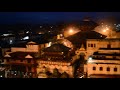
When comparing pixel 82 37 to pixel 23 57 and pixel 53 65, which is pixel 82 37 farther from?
pixel 23 57

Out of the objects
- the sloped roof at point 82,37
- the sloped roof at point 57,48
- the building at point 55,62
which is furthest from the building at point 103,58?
the sloped roof at point 57,48

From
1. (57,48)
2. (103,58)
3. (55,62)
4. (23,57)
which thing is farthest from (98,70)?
(23,57)

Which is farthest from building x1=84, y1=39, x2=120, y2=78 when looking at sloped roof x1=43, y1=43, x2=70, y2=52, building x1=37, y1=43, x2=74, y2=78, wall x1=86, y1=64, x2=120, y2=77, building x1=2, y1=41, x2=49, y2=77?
building x1=2, y1=41, x2=49, y2=77

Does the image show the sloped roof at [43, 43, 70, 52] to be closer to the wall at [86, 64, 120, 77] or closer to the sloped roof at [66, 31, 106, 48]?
the sloped roof at [66, 31, 106, 48]

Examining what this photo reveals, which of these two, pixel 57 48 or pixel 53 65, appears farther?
pixel 57 48

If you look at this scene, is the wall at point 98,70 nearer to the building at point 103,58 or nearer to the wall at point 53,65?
the building at point 103,58
